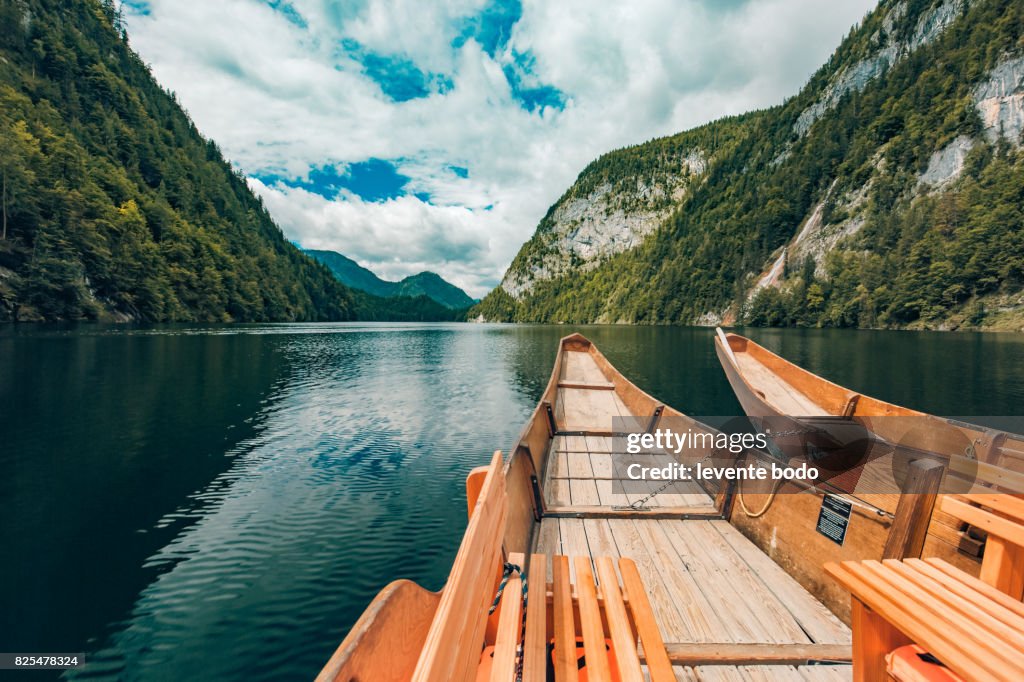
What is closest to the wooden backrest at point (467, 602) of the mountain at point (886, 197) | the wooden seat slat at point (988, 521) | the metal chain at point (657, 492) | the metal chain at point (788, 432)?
the wooden seat slat at point (988, 521)

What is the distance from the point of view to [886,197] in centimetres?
7994

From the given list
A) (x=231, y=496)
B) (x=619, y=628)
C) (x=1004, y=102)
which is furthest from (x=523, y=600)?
(x=1004, y=102)

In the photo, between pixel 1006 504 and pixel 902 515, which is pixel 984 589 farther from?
pixel 902 515

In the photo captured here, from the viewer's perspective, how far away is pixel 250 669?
495 cm

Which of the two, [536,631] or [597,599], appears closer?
[536,631]

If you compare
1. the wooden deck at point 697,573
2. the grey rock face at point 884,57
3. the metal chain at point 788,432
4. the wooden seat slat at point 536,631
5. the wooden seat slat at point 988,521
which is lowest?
the wooden deck at point 697,573

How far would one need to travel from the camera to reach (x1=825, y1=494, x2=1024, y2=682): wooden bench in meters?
1.63

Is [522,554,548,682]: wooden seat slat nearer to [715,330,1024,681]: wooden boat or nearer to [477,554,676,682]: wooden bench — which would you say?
[477,554,676,682]: wooden bench

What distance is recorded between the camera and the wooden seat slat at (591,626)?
6.83ft

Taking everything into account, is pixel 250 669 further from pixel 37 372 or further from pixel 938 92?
pixel 938 92

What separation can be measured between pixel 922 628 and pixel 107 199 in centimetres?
9938

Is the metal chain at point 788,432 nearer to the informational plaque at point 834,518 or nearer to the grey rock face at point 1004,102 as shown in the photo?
the informational plaque at point 834,518

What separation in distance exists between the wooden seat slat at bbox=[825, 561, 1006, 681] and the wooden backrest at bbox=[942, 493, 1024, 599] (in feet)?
2.90

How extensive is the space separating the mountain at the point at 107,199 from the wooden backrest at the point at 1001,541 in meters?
74.8
